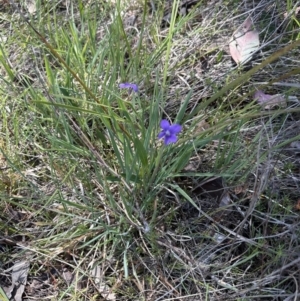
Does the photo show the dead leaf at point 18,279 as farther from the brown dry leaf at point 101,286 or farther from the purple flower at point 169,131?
the purple flower at point 169,131

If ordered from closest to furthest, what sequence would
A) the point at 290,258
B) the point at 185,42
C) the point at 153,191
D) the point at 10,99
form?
the point at 290,258
the point at 153,191
the point at 10,99
the point at 185,42

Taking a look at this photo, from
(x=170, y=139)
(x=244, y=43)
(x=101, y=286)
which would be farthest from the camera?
(x=244, y=43)

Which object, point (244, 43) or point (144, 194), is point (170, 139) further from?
point (244, 43)

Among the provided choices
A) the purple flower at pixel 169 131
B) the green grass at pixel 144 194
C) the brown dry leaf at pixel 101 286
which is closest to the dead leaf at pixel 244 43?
the green grass at pixel 144 194

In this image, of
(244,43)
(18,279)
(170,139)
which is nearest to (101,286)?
(18,279)

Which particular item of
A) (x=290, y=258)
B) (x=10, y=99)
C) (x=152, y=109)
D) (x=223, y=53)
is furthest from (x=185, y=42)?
(x=290, y=258)

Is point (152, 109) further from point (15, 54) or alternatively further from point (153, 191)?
point (15, 54)

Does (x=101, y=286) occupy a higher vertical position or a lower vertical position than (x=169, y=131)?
lower
